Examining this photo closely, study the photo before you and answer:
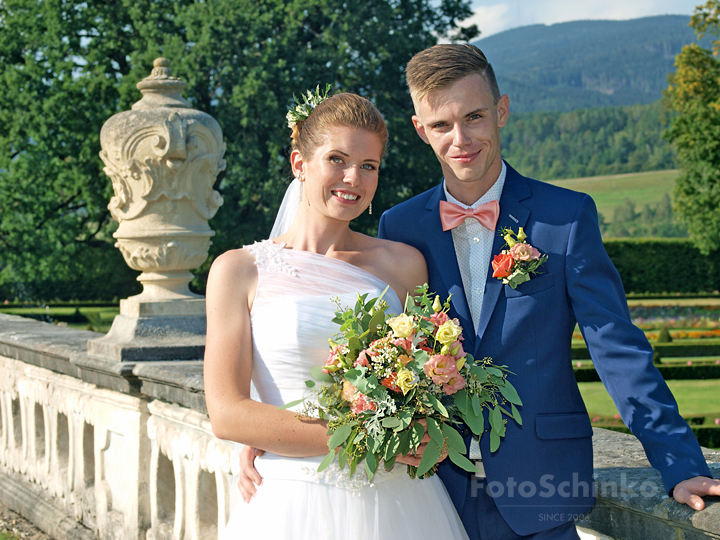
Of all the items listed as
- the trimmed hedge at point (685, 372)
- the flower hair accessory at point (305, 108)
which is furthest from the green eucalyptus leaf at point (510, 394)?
the trimmed hedge at point (685, 372)

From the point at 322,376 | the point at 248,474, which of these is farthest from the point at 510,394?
the point at 248,474

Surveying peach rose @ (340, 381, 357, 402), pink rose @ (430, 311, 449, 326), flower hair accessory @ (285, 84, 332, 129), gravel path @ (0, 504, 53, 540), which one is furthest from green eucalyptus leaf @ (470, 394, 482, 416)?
gravel path @ (0, 504, 53, 540)

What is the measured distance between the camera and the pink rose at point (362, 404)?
2.02m

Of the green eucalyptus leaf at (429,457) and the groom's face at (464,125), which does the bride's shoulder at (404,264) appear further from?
the green eucalyptus leaf at (429,457)

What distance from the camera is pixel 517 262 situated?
2295 mm

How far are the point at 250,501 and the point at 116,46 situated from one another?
16.9 m

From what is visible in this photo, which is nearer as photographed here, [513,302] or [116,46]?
[513,302]

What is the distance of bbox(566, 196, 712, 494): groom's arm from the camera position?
2.05 m

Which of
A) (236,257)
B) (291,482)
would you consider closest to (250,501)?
(291,482)

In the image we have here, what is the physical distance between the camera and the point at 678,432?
2.05 meters

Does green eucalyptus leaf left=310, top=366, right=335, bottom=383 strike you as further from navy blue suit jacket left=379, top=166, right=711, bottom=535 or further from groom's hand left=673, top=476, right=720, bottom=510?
groom's hand left=673, top=476, right=720, bottom=510

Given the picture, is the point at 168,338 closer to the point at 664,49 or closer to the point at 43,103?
the point at 43,103

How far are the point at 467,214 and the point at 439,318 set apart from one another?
0.50 metres

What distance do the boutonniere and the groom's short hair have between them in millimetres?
522
